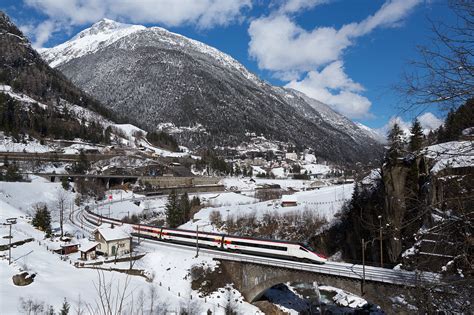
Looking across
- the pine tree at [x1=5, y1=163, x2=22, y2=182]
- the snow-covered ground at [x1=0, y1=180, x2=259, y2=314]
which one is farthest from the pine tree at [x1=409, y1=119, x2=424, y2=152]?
the pine tree at [x1=5, y1=163, x2=22, y2=182]

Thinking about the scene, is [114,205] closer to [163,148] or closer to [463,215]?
[463,215]

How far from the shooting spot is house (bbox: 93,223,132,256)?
42.8m

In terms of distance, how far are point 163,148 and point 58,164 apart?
7893 cm

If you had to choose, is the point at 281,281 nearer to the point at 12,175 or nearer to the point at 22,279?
the point at 22,279

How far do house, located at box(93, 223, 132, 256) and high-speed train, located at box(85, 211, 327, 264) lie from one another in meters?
4.45

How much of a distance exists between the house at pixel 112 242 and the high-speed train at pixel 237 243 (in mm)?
4451

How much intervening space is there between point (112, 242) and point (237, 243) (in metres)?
15.7

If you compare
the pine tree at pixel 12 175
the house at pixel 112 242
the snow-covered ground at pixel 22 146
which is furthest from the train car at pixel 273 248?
the snow-covered ground at pixel 22 146

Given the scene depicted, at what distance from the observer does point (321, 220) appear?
5281 cm

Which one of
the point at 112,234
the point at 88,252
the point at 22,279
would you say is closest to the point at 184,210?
the point at 112,234

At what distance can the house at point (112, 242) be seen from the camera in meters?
42.8

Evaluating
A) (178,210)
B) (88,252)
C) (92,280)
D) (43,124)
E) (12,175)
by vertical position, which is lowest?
(92,280)

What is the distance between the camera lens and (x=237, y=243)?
38781 mm

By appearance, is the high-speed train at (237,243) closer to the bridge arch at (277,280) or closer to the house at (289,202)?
the bridge arch at (277,280)
